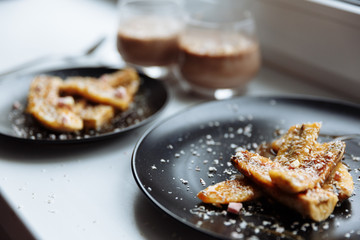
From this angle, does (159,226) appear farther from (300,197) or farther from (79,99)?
(79,99)

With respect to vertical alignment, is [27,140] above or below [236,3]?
below

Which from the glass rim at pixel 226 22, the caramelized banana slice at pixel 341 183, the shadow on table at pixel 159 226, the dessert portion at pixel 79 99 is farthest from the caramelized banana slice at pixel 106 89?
the caramelized banana slice at pixel 341 183

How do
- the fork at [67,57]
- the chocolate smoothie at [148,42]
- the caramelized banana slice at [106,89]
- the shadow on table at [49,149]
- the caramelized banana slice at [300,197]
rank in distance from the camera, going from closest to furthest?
the caramelized banana slice at [300,197] < the shadow on table at [49,149] < the caramelized banana slice at [106,89] < the chocolate smoothie at [148,42] < the fork at [67,57]

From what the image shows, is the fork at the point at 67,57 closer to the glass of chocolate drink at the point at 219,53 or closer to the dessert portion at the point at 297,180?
the glass of chocolate drink at the point at 219,53

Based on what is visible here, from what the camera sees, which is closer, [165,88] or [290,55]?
[165,88]

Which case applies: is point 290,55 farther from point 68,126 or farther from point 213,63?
point 68,126

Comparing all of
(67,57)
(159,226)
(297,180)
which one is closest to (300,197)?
(297,180)

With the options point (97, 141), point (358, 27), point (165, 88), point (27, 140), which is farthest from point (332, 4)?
point (27, 140)
